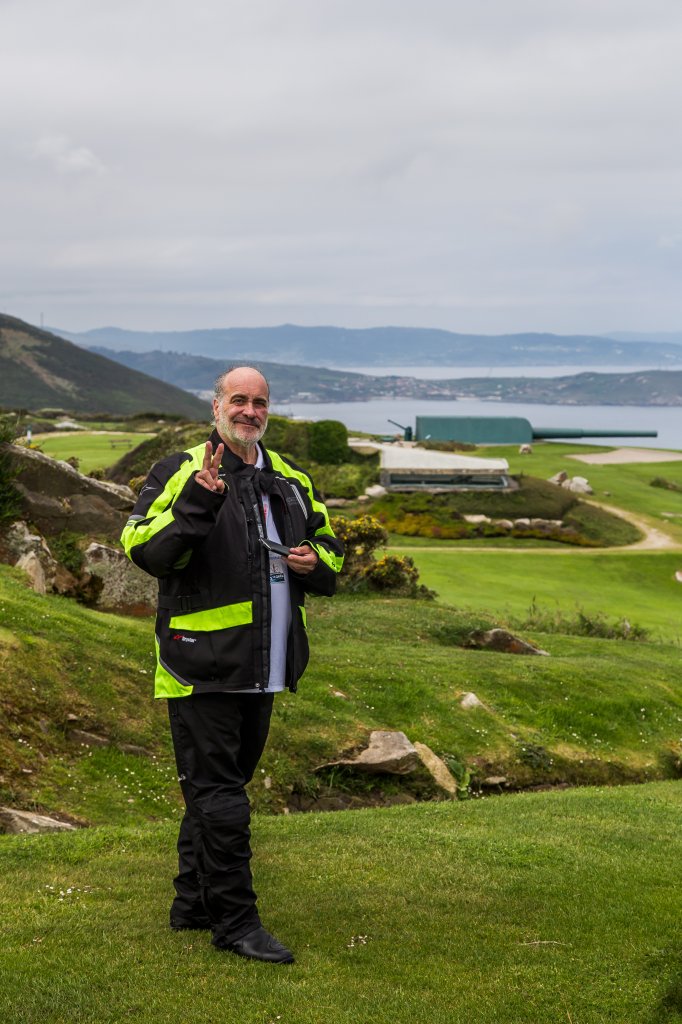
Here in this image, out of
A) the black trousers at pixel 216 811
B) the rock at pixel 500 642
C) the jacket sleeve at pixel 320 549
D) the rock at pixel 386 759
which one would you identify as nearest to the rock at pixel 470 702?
the rock at pixel 386 759

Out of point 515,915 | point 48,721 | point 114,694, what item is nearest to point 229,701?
point 515,915

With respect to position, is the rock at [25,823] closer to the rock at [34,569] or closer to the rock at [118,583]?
the rock at [34,569]

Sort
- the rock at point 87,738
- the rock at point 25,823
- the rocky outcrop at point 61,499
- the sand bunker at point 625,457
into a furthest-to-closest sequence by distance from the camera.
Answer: the sand bunker at point 625,457 → the rocky outcrop at point 61,499 → the rock at point 87,738 → the rock at point 25,823

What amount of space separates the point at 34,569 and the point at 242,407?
11.2 m

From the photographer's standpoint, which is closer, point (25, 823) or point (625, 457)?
point (25, 823)

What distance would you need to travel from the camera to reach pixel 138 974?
5492 millimetres

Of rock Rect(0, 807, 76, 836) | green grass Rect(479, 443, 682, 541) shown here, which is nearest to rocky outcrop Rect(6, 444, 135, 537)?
rock Rect(0, 807, 76, 836)

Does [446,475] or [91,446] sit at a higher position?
[91,446]

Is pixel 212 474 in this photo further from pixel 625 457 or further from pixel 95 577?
pixel 625 457

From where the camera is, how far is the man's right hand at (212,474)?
575 centimetres

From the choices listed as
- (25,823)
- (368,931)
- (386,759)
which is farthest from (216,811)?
(386,759)

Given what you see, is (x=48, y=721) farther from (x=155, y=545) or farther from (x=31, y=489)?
(x=31, y=489)

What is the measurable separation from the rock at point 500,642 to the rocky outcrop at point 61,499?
7.69 metres

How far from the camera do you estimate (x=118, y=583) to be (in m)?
17.6
